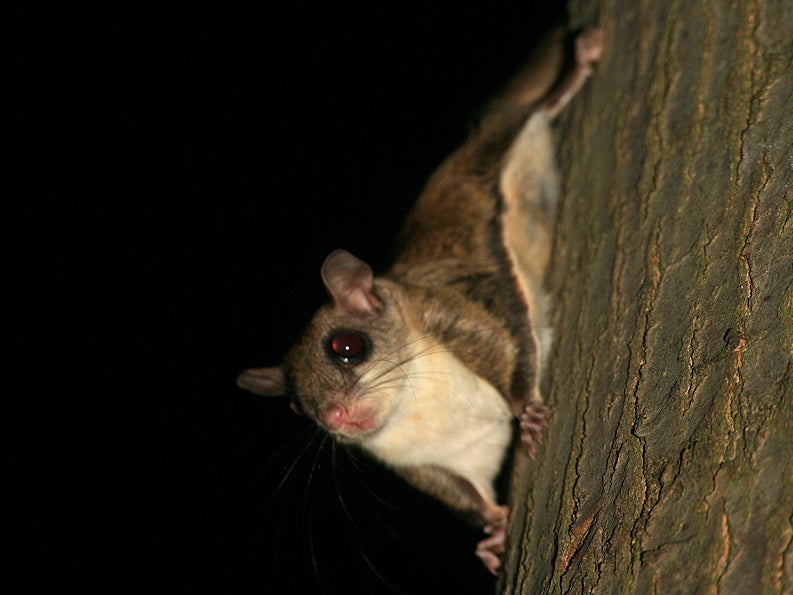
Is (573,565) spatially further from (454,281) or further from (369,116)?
(369,116)

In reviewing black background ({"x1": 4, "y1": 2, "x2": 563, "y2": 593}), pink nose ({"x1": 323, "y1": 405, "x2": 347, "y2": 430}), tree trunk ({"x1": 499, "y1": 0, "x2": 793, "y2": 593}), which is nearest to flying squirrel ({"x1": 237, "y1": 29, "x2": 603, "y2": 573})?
pink nose ({"x1": 323, "y1": 405, "x2": 347, "y2": 430})

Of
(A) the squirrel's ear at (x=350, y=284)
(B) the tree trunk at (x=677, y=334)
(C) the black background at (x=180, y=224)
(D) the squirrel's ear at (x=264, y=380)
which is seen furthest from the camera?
(C) the black background at (x=180, y=224)

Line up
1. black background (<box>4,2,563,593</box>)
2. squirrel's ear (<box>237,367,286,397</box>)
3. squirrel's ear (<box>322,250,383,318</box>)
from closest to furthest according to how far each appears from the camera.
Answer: squirrel's ear (<box>322,250,383,318</box>)
squirrel's ear (<box>237,367,286,397</box>)
black background (<box>4,2,563,593</box>)

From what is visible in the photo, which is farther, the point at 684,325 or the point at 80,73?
the point at 80,73

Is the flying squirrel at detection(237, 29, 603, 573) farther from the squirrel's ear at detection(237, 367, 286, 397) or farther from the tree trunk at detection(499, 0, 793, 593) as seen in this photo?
the tree trunk at detection(499, 0, 793, 593)

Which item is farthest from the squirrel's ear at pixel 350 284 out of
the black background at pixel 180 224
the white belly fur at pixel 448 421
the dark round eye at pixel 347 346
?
the black background at pixel 180 224

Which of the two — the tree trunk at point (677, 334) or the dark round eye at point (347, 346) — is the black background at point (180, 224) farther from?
the tree trunk at point (677, 334)

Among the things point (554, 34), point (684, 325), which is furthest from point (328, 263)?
point (554, 34)

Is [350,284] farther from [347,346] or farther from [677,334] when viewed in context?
[677,334]
